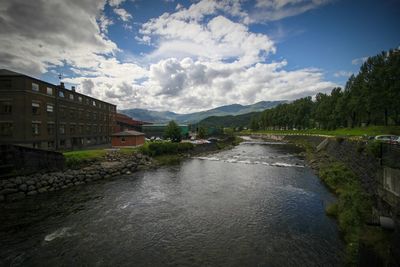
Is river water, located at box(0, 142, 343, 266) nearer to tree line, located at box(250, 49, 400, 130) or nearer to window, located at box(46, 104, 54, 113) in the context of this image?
window, located at box(46, 104, 54, 113)

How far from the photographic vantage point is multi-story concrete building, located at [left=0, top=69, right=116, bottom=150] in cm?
3534

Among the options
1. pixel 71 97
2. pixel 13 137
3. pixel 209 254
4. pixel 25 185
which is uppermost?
pixel 71 97

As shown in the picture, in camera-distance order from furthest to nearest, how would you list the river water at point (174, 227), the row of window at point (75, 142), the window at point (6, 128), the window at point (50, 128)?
the window at point (50, 128) < the row of window at point (75, 142) < the window at point (6, 128) < the river water at point (174, 227)

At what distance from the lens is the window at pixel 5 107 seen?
35181 millimetres

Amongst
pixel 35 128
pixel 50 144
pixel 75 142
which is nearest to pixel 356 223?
pixel 35 128

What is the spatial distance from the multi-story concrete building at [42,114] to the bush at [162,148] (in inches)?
738

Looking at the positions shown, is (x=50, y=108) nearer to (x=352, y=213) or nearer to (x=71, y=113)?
(x=71, y=113)

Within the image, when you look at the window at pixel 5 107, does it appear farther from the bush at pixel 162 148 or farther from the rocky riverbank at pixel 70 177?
the bush at pixel 162 148

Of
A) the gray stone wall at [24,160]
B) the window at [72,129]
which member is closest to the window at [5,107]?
the window at [72,129]

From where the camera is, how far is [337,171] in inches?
1043

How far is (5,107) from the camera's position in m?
35.3

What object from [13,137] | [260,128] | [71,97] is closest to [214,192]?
[13,137]

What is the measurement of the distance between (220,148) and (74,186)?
52748mm

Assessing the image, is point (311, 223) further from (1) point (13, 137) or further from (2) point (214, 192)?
(1) point (13, 137)
